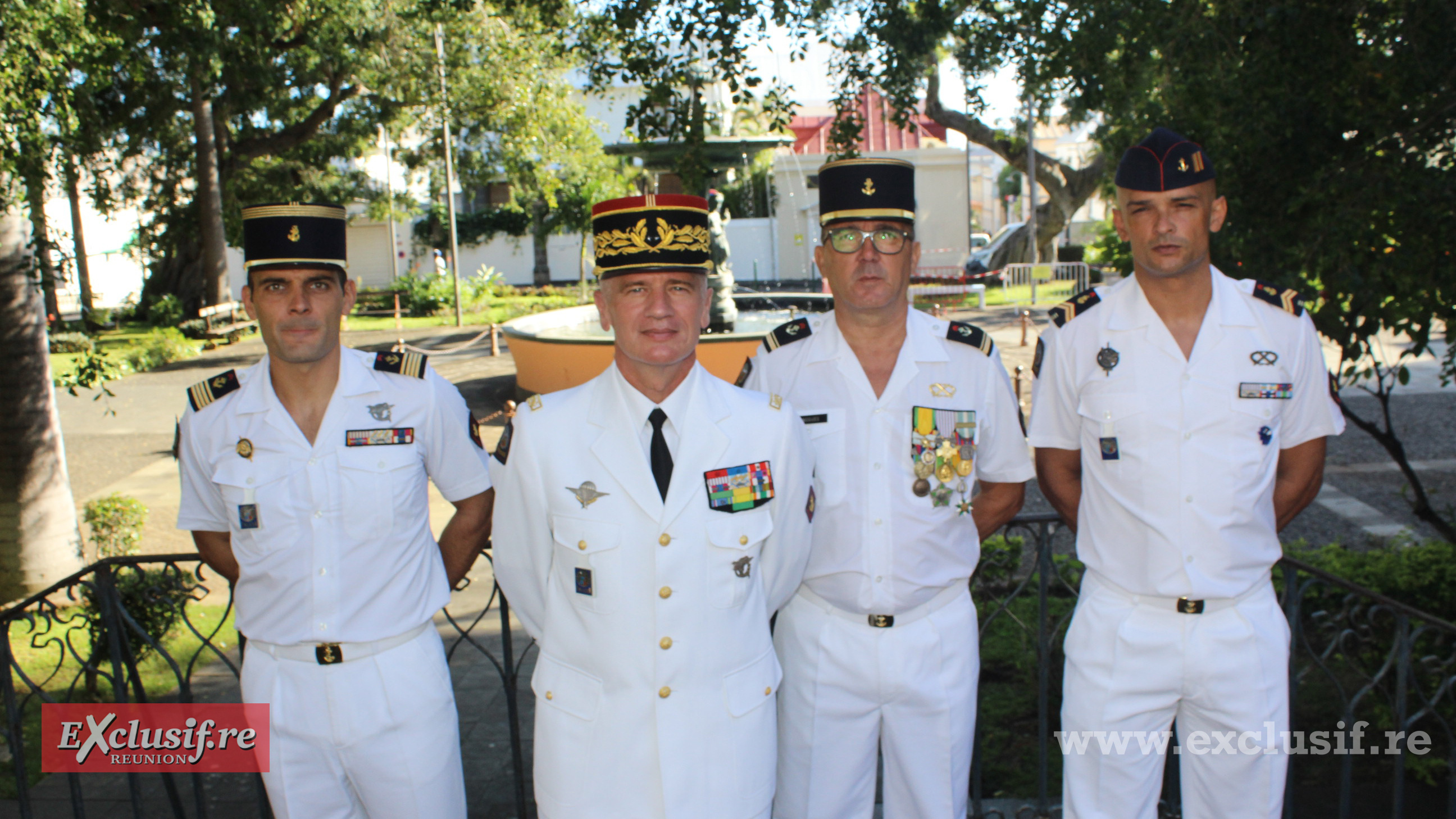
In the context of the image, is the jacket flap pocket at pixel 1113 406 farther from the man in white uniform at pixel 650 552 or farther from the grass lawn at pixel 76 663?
the grass lawn at pixel 76 663

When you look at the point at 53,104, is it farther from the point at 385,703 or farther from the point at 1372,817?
the point at 1372,817

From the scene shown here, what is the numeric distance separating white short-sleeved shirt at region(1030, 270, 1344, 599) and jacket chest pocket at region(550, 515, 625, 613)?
1.53m

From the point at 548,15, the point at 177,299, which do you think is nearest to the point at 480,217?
the point at 177,299

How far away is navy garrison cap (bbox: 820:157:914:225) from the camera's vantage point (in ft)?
10.8

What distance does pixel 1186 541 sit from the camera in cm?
299

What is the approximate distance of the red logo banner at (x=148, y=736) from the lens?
404 centimetres

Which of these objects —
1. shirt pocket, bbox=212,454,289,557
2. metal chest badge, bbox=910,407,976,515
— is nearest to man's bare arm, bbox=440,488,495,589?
shirt pocket, bbox=212,454,289,557

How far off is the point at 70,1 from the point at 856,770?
5731 millimetres

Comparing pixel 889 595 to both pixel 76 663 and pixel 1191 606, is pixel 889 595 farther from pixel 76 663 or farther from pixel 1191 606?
pixel 76 663

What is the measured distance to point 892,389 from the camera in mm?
3283

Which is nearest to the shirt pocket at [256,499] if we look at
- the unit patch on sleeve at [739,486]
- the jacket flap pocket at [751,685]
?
the unit patch on sleeve at [739,486]

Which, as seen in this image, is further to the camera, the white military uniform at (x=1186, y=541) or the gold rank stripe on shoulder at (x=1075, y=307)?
the gold rank stripe on shoulder at (x=1075, y=307)

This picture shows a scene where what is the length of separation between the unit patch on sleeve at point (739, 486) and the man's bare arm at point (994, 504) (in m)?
1.00

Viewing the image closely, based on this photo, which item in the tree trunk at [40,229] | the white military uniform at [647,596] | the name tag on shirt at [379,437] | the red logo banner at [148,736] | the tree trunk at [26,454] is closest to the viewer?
the white military uniform at [647,596]
